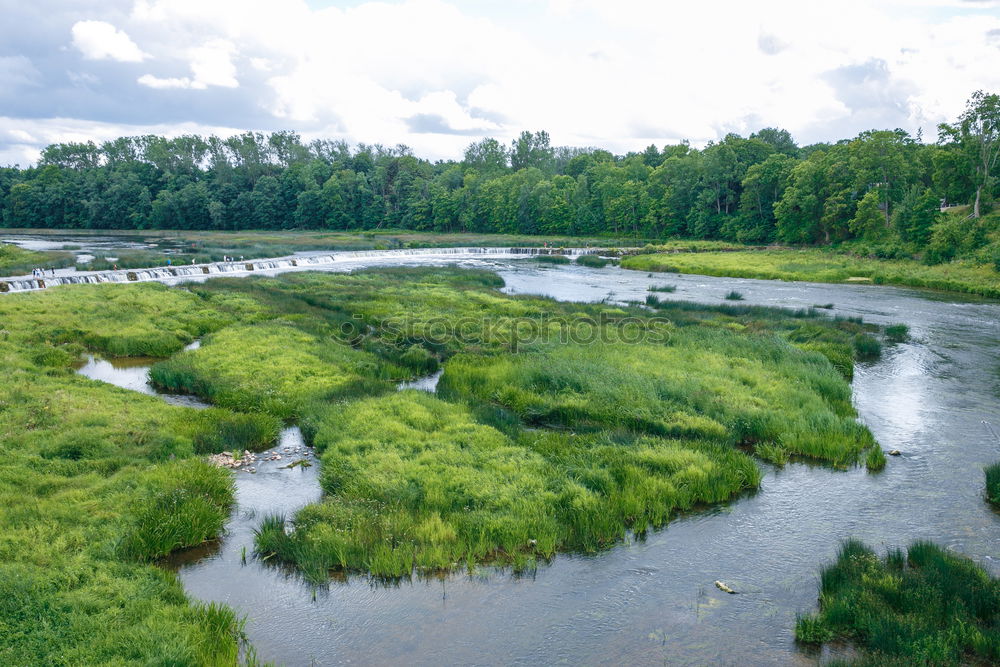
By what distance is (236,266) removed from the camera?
6094 cm

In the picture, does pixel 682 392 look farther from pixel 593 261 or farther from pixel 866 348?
pixel 593 261

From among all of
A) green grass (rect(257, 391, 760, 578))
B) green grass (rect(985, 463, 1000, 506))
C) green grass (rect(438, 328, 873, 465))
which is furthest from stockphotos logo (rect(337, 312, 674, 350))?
green grass (rect(985, 463, 1000, 506))

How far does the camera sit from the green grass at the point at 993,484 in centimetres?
1406

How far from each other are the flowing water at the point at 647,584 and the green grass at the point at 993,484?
0.28 m

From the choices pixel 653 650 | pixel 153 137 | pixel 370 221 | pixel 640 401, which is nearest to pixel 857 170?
pixel 640 401

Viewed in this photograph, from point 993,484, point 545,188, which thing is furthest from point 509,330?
point 545,188

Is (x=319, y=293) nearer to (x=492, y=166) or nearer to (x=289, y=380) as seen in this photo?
(x=289, y=380)

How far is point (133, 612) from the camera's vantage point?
947cm

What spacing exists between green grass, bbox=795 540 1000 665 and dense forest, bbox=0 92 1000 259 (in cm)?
6027

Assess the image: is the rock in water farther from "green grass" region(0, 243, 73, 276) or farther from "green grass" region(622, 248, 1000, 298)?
"green grass" region(0, 243, 73, 276)

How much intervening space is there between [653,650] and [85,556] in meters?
9.36

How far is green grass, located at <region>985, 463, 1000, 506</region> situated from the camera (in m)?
14.1

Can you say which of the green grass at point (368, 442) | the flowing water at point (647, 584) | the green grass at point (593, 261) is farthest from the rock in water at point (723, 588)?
the green grass at point (593, 261)

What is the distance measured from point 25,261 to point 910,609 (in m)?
69.0
